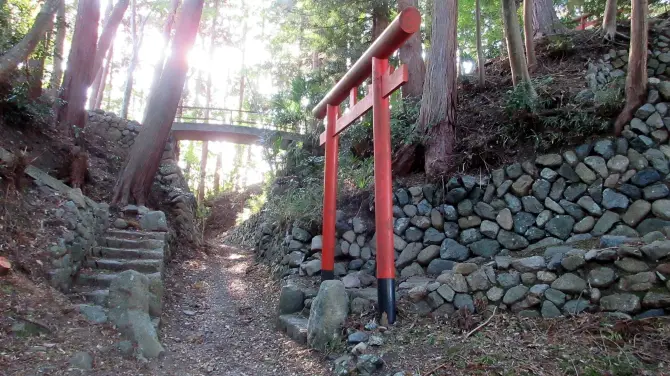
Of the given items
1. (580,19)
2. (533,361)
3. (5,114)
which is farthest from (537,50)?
(5,114)

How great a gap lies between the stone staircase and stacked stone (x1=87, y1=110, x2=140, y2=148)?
5.27 meters

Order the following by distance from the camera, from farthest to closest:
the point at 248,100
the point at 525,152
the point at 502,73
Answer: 1. the point at 248,100
2. the point at 502,73
3. the point at 525,152

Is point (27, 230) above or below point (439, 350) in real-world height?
above

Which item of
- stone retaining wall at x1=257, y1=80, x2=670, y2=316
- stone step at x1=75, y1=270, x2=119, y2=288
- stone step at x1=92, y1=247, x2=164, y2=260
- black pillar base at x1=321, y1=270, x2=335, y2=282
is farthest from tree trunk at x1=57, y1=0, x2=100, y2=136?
black pillar base at x1=321, y1=270, x2=335, y2=282

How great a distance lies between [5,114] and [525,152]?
26.3 ft

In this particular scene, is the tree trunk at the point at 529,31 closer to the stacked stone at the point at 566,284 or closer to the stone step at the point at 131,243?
the stacked stone at the point at 566,284

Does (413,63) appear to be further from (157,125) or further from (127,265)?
(127,265)

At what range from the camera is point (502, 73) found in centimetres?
838

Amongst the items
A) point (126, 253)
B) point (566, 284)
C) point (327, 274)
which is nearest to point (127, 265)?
point (126, 253)

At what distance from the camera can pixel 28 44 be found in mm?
6738

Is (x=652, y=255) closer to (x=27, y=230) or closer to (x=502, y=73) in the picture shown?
(x=502, y=73)

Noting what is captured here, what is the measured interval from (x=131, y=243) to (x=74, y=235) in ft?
4.01

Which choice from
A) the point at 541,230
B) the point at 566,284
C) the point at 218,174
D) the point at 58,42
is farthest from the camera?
the point at 218,174

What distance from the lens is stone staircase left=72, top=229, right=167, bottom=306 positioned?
16.3 feet
